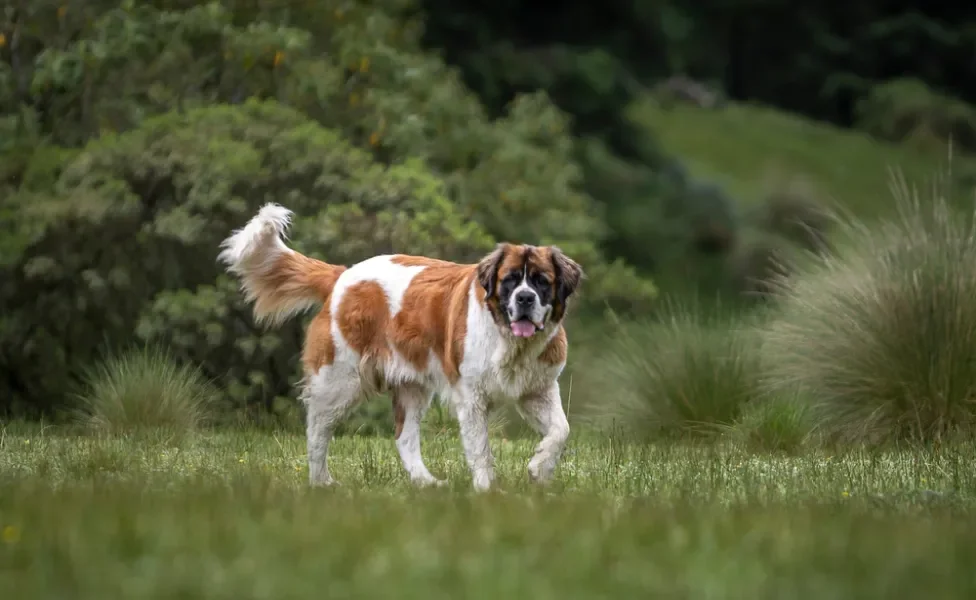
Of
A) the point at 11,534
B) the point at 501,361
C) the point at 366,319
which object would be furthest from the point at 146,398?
the point at 11,534

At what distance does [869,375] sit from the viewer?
10.4m

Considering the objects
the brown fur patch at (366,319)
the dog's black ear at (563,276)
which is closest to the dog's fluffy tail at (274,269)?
the brown fur patch at (366,319)

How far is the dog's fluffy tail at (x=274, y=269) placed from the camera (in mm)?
9281

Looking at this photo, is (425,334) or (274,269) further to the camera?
(274,269)

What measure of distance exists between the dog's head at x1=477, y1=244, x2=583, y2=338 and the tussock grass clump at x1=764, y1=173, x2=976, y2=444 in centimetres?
323

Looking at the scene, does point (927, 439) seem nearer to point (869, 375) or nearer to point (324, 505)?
point (869, 375)

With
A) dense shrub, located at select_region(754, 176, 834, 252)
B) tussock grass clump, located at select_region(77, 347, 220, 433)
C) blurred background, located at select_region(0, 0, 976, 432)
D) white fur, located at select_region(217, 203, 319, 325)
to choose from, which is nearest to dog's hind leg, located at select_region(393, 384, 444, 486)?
white fur, located at select_region(217, 203, 319, 325)

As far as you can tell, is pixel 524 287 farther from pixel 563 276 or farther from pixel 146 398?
pixel 146 398

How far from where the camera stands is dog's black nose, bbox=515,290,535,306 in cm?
788

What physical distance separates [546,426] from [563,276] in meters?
0.87

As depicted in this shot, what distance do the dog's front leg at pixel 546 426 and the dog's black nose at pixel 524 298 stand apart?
0.60 meters

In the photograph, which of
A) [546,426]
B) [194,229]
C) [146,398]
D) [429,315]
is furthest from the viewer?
[194,229]

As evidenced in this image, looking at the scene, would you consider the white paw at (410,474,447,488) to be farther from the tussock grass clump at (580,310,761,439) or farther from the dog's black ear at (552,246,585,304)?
the tussock grass clump at (580,310,761,439)

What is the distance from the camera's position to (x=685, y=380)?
37.5 ft
